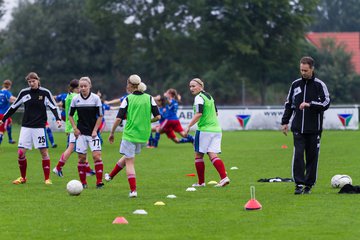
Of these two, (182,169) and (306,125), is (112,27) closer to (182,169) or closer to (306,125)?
(182,169)

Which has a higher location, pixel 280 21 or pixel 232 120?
pixel 280 21

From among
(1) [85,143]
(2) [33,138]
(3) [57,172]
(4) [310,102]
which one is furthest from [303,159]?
(3) [57,172]

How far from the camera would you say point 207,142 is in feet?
Answer: 47.9

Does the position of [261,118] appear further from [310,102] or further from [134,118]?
[134,118]

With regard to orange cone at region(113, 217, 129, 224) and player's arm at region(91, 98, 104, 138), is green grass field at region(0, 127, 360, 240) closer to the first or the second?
orange cone at region(113, 217, 129, 224)

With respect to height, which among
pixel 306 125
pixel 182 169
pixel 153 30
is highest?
pixel 153 30

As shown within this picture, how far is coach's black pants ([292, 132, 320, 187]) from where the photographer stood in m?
13.0

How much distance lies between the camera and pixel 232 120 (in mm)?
42031

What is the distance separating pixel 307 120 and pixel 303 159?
0.60 meters

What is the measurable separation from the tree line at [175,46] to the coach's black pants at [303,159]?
171ft

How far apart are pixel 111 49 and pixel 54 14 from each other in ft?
19.1

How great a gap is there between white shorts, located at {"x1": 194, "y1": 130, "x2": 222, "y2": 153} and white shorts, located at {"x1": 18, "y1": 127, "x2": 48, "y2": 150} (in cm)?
291

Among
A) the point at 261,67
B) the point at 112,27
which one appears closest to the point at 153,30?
the point at 112,27

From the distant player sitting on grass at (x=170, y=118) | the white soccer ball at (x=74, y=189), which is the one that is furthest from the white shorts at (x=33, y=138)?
the distant player sitting on grass at (x=170, y=118)
